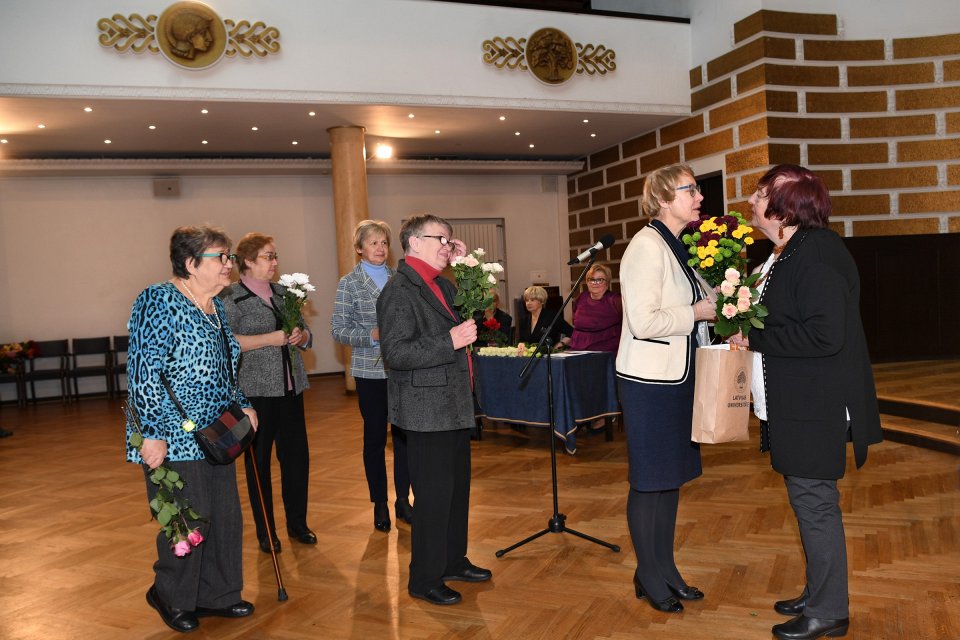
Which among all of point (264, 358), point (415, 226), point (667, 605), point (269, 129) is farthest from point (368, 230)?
→ point (269, 129)

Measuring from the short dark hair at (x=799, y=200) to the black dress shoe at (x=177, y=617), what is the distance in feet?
9.07

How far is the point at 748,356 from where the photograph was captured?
2725 millimetres

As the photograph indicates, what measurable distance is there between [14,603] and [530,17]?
7.97 meters

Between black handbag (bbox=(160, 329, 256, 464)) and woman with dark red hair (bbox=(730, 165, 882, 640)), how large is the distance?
1.99 m

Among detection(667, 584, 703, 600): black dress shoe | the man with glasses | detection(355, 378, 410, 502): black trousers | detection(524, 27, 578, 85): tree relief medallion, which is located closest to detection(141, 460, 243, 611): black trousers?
the man with glasses

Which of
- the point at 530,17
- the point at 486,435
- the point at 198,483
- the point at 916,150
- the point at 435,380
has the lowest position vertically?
the point at 486,435

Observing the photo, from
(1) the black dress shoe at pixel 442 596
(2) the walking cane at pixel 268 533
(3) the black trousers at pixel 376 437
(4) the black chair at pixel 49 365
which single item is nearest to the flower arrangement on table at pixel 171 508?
(2) the walking cane at pixel 268 533

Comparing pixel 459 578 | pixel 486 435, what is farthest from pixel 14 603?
pixel 486 435

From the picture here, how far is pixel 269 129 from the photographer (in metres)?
9.69

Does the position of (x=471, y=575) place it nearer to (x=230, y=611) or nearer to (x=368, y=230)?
(x=230, y=611)

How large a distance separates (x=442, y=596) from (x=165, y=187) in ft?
33.6

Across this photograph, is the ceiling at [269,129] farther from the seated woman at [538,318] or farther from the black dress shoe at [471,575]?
the black dress shoe at [471,575]

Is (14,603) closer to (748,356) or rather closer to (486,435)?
(748,356)

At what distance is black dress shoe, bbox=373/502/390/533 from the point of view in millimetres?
4289
